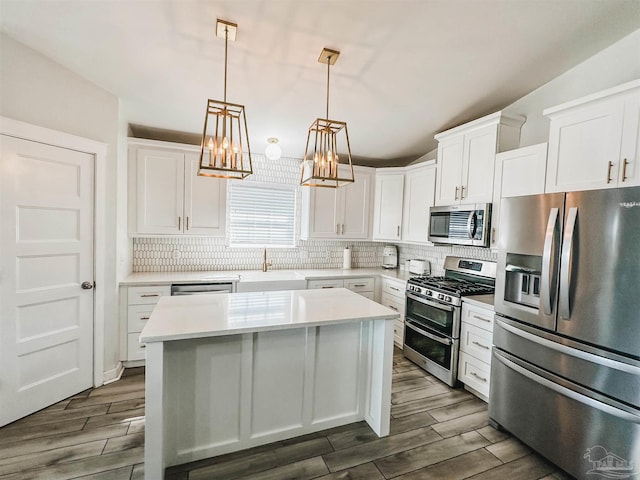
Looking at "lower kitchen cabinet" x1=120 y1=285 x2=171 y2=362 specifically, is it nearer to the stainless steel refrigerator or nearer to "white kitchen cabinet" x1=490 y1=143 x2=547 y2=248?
the stainless steel refrigerator

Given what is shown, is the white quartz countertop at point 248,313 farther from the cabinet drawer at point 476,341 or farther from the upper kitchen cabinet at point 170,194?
the upper kitchen cabinet at point 170,194

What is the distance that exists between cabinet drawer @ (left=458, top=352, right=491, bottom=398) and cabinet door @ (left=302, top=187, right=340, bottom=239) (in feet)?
6.93

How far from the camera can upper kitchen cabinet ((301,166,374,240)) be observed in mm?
3959

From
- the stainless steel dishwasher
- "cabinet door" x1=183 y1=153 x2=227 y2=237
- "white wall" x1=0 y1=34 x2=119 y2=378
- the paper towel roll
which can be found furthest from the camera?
the paper towel roll

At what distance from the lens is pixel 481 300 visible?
2658 mm

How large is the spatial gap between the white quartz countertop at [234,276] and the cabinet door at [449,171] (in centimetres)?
109

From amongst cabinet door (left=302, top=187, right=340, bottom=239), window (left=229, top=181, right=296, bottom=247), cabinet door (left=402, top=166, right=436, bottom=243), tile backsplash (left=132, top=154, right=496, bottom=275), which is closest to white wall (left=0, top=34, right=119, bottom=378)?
tile backsplash (left=132, top=154, right=496, bottom=275)

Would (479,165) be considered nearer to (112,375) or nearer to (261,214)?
(261,214)

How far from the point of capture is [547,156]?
2336 mm

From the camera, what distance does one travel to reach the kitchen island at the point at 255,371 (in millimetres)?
1675

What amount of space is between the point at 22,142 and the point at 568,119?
397cm

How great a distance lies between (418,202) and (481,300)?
152 centimetres

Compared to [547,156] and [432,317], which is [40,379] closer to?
[432,317]

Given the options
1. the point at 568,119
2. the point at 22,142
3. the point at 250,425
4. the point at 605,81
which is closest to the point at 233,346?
the point at 250,425
